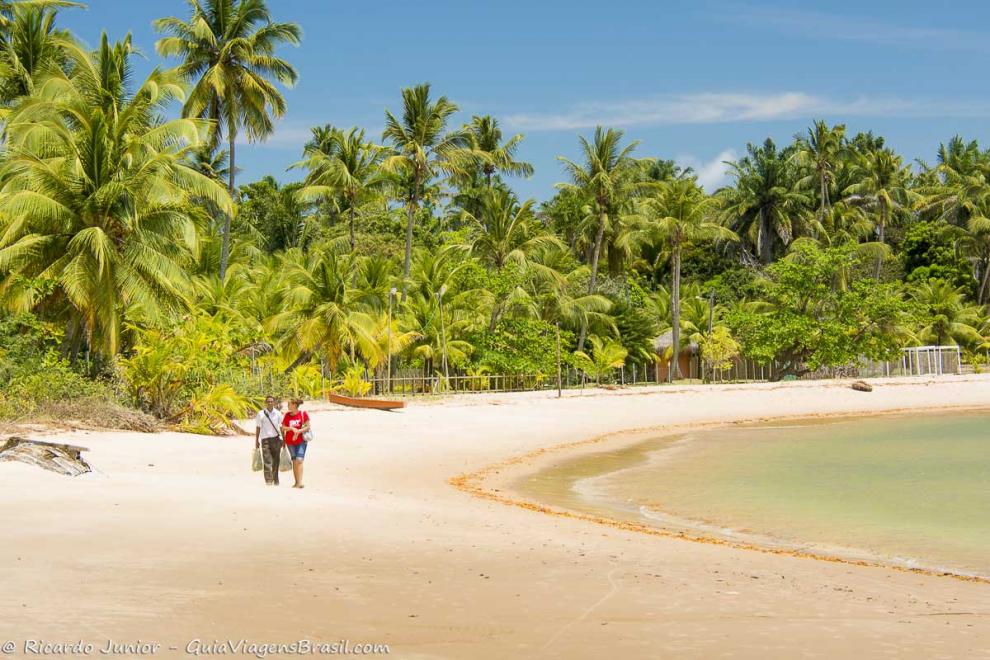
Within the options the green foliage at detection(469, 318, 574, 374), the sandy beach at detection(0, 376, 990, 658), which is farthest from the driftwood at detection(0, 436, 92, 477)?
the green foliage at detection(469, 318, 574, 374)

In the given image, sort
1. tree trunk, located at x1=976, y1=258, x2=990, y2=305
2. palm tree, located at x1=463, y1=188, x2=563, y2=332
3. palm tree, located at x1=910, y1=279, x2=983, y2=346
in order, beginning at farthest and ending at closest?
tree trunk, located at x1=976, y1=258, x2=990, y2=305, palm tree, located at x1=910, y1=279, x2=983, y2=346, palm tree, located at x1=463, y1=188, x2=563, y2=332

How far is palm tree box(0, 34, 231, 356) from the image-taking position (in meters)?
19.8

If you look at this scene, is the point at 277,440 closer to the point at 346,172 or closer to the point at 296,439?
the point at 296,439

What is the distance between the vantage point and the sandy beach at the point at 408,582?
5.68 m

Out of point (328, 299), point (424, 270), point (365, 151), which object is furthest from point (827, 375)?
point (328, 299)

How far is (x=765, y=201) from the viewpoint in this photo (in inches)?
2351

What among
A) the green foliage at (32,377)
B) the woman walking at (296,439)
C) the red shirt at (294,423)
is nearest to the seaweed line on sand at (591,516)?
the woman walking at (296,439)

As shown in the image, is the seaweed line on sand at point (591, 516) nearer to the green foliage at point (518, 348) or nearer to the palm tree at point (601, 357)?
the green foliage at point (518, 348)

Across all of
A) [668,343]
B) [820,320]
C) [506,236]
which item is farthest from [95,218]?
[820,320]


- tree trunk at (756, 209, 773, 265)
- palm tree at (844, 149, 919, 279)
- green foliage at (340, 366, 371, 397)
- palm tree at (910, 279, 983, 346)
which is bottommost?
green foliage at (340, 366, 371, 397)

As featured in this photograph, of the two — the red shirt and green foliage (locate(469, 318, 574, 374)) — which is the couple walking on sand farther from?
green foliage (locate(469, 318, 574, 374))

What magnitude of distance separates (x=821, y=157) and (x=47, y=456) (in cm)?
5613

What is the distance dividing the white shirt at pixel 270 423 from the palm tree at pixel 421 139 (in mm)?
25832

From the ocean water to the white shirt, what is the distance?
428cm
